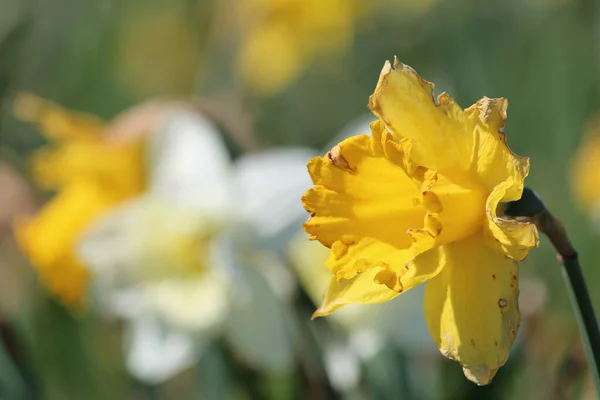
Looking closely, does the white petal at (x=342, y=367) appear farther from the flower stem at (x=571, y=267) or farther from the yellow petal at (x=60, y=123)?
the flower stem at (x=571, y=267)

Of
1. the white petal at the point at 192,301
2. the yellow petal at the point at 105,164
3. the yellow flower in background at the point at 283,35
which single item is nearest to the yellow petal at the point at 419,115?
the white petal at the point at 192,301

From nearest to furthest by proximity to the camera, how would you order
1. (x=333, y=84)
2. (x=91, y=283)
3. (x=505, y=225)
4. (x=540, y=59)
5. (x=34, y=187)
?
(x=505, y=225)
(x=91, y=283)
(x=34, y=187)
(x=540, y=59)
(x=333, y=84)

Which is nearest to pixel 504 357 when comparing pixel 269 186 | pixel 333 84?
pixel 269 186

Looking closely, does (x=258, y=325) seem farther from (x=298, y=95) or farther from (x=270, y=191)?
(x=298, y=95)

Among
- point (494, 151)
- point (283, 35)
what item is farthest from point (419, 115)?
point (283, 35)

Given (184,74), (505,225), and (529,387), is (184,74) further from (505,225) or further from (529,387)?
(505,225)

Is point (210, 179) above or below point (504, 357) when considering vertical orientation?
below
